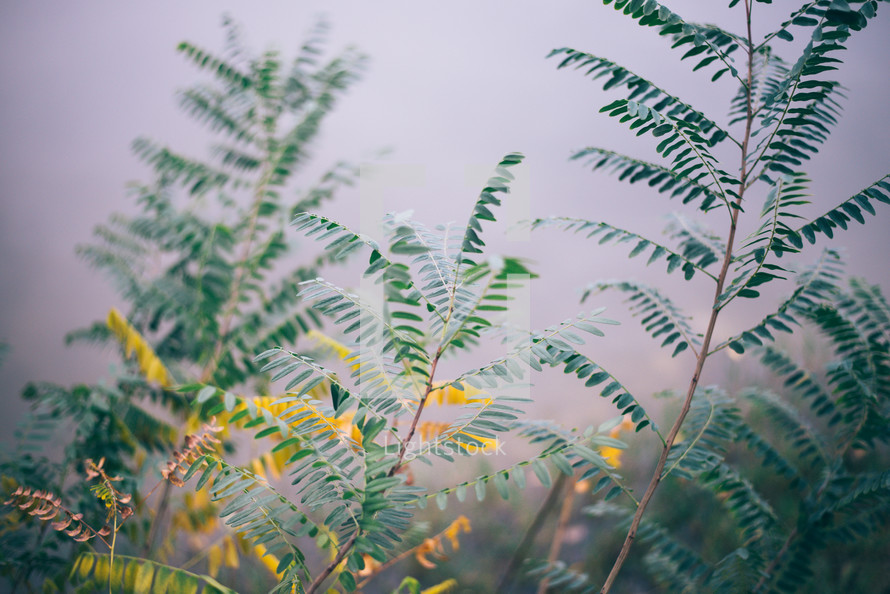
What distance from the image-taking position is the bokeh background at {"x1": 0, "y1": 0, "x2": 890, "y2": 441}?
246 centimetres

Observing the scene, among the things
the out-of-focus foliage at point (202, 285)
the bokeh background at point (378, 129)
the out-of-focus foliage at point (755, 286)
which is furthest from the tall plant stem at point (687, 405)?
the bokeh background at point (378, 129)

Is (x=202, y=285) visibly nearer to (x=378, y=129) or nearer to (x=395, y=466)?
(x=395, y=466)

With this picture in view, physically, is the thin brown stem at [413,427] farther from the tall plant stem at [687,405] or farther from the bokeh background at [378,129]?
the bokeh background at [378,129]

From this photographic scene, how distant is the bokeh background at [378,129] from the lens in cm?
246

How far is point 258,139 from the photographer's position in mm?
1856

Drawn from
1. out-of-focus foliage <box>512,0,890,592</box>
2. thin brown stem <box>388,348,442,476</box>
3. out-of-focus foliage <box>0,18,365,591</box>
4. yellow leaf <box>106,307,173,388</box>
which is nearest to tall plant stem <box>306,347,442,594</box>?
thin brown stem <box>388,348,442,476</box>

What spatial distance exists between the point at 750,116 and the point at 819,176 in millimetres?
1967

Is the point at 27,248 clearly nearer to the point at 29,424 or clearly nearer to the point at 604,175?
the point at 29,424

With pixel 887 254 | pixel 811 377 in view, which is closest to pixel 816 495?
pixel 811 377

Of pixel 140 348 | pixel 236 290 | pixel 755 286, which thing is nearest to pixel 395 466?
pixel 755 286

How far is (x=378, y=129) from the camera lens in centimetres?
274

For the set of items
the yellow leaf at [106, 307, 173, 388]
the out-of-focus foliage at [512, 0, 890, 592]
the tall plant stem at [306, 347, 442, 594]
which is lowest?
the yellow leaf at [106, 307, 173, 388]

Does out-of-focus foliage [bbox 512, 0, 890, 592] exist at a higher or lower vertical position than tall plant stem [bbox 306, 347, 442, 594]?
higher

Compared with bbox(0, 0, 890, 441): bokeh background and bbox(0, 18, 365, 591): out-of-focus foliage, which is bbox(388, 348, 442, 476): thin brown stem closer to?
bbox(0, 18, 365, 591): out-of-focus foliage
